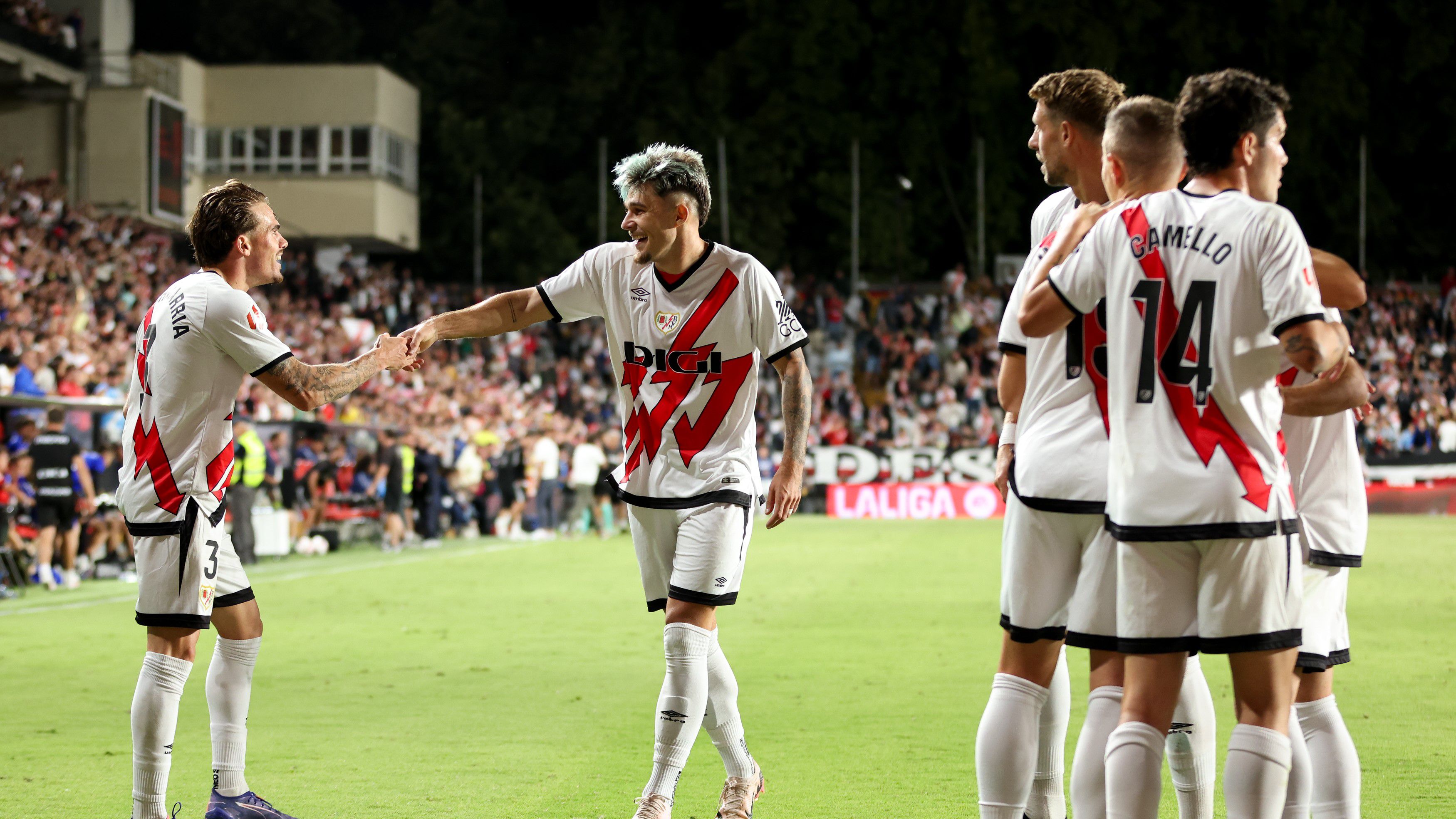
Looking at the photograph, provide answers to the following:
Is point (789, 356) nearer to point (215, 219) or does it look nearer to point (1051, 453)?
point (1051, 453)

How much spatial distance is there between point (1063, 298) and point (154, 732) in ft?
11.8

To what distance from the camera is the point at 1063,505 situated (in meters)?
4.23

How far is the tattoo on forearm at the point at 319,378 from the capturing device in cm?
537

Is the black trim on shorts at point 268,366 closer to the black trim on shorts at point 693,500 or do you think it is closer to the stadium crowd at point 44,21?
the black trim on shorts at point 693,500

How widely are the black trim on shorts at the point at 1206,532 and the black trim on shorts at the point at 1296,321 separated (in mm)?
488

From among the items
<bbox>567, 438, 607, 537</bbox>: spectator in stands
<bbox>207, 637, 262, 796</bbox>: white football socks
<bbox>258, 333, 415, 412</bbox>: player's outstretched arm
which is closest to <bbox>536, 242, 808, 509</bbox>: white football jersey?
<bbox>258, 333, 415, 412</bbox>: player's outstretched arm

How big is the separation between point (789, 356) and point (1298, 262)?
261 cm

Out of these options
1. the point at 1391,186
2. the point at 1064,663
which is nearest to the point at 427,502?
the point at 1064,663

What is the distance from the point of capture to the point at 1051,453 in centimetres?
429

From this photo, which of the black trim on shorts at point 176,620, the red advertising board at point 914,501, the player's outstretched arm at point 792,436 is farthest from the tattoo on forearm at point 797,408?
the red advertising board at point 914,501

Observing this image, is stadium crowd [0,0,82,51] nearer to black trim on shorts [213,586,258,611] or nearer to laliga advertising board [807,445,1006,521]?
laliga advertising board [807,445,1006,521]

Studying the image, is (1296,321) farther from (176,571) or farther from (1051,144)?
(176,571)

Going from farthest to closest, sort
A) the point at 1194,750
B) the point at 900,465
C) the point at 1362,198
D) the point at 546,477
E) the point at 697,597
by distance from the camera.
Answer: the point at 1362,198 < the point at 900,465 < the point at 546,477 < the point at 697,597 < the point at 1194,750

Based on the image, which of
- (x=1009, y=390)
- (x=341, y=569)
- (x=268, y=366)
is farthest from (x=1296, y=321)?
(x=341, y=569)
